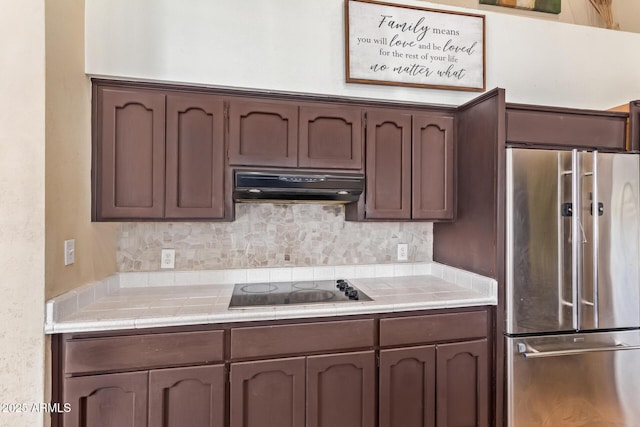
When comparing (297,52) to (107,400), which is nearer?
(107,400)

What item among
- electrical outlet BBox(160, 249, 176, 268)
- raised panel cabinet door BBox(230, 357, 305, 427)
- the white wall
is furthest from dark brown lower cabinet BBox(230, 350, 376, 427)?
the white wall

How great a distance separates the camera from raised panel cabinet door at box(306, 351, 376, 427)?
62.5 inches

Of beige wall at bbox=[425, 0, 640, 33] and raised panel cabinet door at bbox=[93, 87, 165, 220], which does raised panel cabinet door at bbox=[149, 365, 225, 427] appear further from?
beige wall at bbox=[425, 0, 640, 33]

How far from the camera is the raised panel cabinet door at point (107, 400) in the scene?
139cm

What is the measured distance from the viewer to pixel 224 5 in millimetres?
1778

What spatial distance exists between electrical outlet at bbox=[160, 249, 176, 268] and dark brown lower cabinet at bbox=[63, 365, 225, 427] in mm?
734

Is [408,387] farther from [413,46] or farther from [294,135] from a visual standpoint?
[413,46]

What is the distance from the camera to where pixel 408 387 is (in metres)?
1.69

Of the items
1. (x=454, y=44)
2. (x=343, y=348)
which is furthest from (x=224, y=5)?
(x=343, y=348)

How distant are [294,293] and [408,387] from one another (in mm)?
790

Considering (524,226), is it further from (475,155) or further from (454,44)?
(454,44)

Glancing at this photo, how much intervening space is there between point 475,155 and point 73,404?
238 centimetres

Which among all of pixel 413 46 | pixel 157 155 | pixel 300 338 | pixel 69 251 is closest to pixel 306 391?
pixel 300 338

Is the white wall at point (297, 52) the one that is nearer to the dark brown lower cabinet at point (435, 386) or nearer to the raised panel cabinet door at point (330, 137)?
the raised panel cabinet door at point (330, 137)
